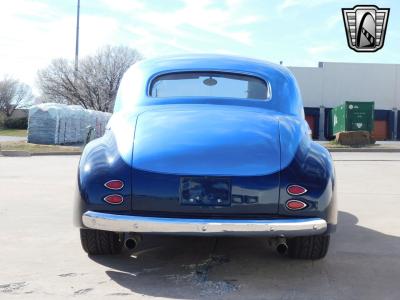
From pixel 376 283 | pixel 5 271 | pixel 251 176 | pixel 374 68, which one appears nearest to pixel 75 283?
pixel 5 271

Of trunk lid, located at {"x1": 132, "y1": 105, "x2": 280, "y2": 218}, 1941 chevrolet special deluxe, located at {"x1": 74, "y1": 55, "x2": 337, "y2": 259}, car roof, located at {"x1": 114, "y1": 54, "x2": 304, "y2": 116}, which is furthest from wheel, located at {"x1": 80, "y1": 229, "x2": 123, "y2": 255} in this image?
car roof, located at {"x1": 114, "y1": 54, "x2": 304, "y2": 116}

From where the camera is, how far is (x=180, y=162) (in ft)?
12.7

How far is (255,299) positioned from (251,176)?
839 millimetres

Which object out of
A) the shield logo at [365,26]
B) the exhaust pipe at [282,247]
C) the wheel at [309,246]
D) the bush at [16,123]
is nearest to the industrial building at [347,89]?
the shield logo at [365,26]

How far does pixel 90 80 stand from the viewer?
1951 inches

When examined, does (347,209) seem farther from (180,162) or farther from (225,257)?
(180,162)

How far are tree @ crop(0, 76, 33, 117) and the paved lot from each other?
8538cm

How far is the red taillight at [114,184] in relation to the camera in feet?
12.7

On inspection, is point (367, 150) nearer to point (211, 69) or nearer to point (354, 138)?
point (354, 138)

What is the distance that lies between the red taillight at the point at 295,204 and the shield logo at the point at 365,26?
921 cm

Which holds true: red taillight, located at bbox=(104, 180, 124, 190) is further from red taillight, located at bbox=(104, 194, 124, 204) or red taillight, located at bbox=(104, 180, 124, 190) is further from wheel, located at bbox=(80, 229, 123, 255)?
wheel, located at bbox=(80, 229, 123, 255)

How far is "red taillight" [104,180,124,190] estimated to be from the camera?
3869 millimetres

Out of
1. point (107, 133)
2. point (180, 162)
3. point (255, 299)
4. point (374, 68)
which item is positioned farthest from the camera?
point (374, 68)

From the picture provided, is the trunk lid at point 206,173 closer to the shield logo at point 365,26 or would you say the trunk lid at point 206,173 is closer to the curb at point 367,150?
the shield logo at point 365,26
